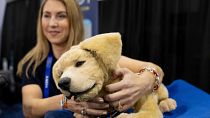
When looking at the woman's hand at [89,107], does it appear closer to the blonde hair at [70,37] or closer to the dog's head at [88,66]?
the dog's head at [88,66]

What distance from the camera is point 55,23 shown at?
1604 millimetres

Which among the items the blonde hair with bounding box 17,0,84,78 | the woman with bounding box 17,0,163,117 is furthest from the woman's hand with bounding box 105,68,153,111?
the blonde hair with bounding box 17,0,84,78

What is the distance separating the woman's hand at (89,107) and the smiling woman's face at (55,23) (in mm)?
605

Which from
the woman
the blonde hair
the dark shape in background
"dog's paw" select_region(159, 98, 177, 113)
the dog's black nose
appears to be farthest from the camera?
the dark shape in background

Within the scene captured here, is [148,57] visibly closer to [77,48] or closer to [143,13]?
[143,13]

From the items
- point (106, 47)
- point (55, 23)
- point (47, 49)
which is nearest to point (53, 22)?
point (55, 23)

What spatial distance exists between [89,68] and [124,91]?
0.15 meters

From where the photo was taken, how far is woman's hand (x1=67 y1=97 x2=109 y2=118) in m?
0.98

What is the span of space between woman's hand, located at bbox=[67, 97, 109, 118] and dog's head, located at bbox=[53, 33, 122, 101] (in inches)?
2.6

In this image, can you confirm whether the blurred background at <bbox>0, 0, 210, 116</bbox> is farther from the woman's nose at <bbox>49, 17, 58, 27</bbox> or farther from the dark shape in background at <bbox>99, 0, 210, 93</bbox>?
the woman's nose at <bbox>49, 17, 58, 27</bbox>

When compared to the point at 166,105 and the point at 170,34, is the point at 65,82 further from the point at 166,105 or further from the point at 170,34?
the point at 170,34

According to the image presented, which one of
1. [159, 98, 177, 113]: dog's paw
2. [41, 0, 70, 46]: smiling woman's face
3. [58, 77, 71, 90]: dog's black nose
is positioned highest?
[41, 0, 70, 46]: smiling woman's face

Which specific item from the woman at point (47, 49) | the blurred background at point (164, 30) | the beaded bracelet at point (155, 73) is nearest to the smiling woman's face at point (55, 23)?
the woman at point (47, 49)

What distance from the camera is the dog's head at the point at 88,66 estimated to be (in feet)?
2.86
